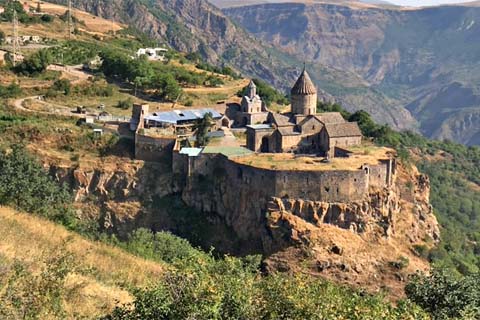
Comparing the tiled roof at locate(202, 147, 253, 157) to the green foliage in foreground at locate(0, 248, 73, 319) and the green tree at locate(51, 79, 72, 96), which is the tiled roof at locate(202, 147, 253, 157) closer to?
the green tree at locate(51, 79, 72, 96)

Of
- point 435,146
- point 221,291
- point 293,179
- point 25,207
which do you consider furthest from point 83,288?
point 435,146

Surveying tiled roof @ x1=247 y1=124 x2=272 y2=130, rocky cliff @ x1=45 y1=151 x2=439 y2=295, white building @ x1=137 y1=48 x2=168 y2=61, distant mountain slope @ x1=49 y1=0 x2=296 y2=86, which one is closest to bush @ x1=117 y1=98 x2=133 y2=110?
rocky cliff @ x1=45 y1=151 x2=439 y2=295

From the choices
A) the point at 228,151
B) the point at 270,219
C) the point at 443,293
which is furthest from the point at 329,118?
the point at 443,293

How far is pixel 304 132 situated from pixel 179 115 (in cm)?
962

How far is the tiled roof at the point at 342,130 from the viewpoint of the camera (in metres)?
37.6

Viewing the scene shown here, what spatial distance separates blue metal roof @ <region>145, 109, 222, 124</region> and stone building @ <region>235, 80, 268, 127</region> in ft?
5.63

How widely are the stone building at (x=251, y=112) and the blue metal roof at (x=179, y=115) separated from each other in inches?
67.5

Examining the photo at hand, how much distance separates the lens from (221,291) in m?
9.44

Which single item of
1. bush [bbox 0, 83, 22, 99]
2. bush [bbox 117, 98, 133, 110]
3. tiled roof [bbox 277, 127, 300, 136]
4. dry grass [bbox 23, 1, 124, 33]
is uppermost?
dry grass [bbox 23, 1, 124, 33]

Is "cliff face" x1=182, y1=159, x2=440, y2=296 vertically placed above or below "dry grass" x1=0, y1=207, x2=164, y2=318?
below

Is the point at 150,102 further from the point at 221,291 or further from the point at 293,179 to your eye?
the point at 221,291

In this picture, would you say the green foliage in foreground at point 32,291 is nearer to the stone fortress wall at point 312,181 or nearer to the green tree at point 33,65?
the stone fortress wall at point 312,181

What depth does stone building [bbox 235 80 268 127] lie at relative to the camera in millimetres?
41969

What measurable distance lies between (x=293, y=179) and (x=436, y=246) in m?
12.8
